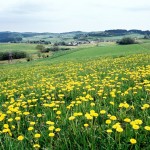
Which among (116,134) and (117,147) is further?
(116,134)

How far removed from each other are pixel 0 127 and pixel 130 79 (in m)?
4.13

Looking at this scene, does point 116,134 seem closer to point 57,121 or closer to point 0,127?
point 57,121

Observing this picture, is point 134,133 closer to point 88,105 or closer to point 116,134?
point 116,134

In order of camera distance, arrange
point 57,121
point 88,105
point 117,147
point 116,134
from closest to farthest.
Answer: point 117,147 < point 116,134 < point 57,121 < point 88,105

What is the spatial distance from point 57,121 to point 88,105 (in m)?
0.98

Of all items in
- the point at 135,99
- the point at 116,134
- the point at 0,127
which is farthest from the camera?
the point at 135,99

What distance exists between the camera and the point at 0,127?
16.1 feet

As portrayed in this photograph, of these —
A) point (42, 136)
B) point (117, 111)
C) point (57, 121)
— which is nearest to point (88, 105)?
point (117, 111)

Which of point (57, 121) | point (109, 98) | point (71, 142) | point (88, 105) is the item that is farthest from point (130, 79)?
point (71, 142)

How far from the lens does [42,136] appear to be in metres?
4.09

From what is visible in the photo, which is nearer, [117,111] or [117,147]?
[117,147]

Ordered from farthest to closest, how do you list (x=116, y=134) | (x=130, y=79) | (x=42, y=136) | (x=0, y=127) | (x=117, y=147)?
1. (x=130, y=79)
2. (x=0, y=127)
3. (x=42, y=136)
4. (x=116, y=134)
5. (x=117, y=147)

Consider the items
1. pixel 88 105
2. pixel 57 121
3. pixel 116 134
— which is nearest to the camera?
pixel 116 134

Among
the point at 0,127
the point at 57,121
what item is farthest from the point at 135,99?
the point at 0,127
